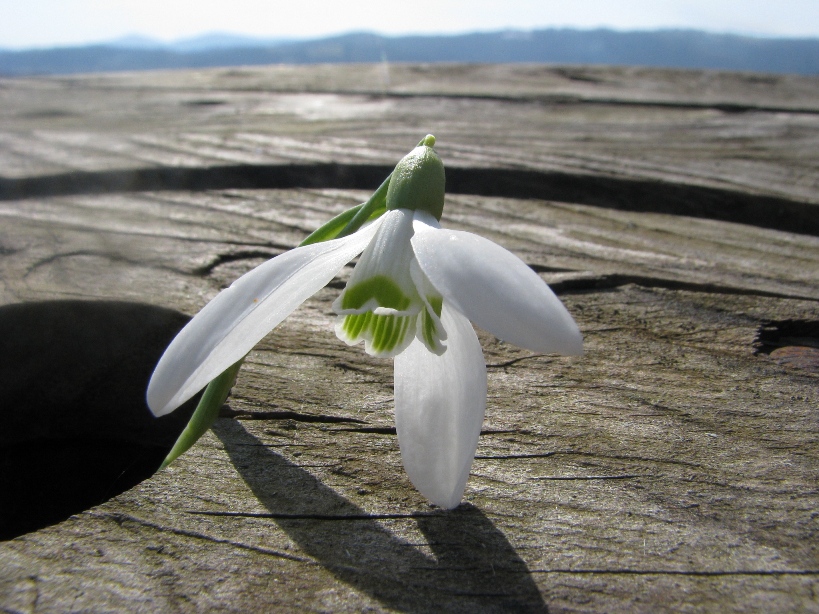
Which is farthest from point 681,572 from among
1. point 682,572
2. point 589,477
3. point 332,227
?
point 332,227

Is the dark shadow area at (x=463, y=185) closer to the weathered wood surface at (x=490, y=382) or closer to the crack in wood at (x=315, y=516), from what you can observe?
the weathered wood surface at (x=490, y=382)

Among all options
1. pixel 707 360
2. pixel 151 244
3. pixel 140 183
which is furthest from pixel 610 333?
pixel 140 183

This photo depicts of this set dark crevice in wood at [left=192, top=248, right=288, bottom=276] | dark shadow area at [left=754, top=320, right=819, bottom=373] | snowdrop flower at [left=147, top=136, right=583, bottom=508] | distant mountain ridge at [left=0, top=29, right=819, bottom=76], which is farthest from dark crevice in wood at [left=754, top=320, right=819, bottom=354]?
distant mountain ridge at [left=0, top=29, right=819, bottom=76]

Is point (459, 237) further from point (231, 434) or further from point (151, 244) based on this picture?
point (151, 244)

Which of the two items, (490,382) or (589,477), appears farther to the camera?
(490,382)

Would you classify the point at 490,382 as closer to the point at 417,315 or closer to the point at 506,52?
the point at 417,315

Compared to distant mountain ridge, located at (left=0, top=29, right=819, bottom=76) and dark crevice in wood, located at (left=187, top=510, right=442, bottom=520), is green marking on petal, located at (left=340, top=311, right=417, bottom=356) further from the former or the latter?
distant mountain ridge, located at (left=0, top=29, right=819, bottom=76)
